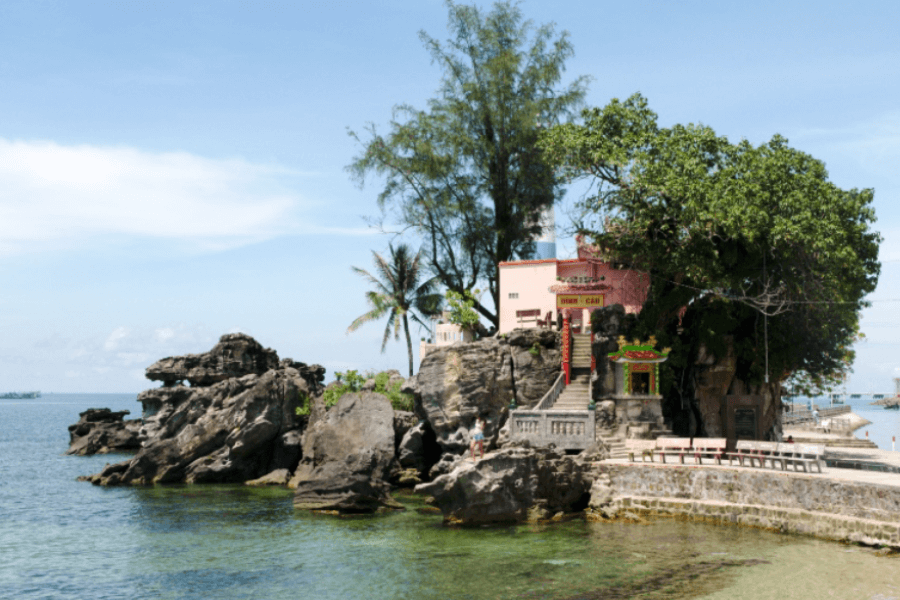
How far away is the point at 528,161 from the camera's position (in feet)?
132

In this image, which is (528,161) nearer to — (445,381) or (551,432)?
(445,381)

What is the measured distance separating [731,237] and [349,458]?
17.6 metres

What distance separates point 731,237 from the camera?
98.8 ft

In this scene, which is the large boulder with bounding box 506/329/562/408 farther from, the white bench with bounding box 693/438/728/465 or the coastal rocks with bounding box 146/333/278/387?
the coastal rocks with bounding box 146/333/278/387

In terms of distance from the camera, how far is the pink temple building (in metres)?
36.2

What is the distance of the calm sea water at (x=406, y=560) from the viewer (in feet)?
58.3

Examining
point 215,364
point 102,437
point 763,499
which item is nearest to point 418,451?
point 763,499

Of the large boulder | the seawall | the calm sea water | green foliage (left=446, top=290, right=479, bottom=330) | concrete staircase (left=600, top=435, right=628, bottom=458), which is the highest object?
green foliage (left=446, top=290, right=479, bottom=330)

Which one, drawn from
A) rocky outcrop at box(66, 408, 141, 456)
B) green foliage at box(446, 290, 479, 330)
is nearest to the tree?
green foliage at box(446, 290, 479, 330)

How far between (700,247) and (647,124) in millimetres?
6454

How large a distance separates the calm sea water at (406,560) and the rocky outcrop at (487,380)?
6.05 metres

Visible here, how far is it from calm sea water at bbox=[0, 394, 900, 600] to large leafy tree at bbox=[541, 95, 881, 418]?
457 inches

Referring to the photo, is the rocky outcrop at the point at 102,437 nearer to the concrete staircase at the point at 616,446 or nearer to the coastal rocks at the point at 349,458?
the coastal rocks at the point at 349,458

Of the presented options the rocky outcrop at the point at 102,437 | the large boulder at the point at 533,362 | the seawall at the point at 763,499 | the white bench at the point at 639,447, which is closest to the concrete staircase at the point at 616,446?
the white bench at the point at 639,447
